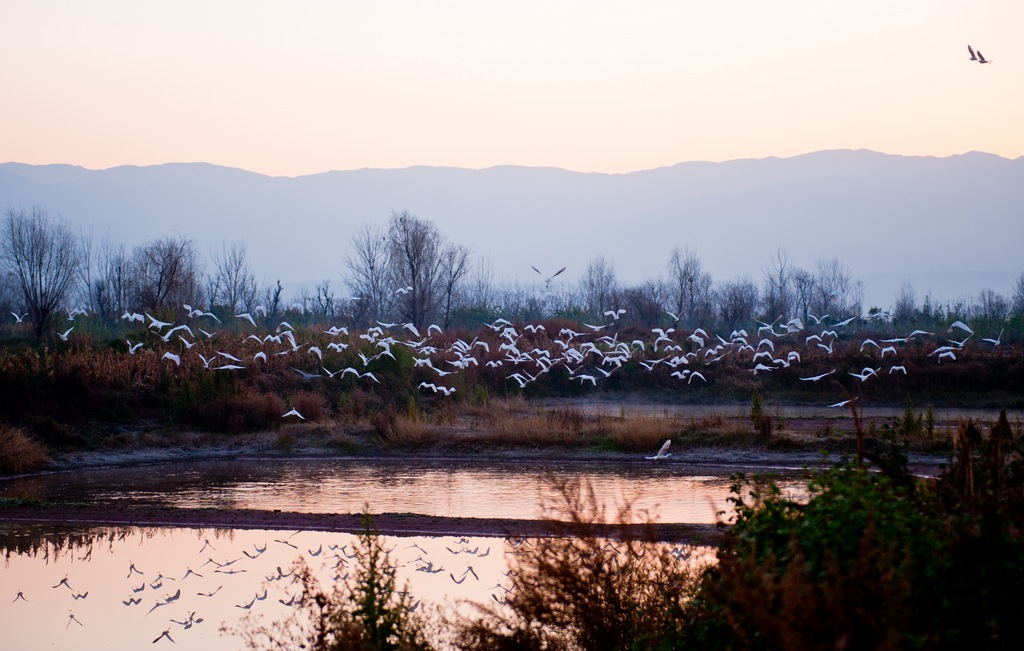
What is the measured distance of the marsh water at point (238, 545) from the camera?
970 centimetres

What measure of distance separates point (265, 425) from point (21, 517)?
11.6 meters

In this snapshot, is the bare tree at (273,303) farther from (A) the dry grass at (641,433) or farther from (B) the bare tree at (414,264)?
(A) the dry grass at (641,433)

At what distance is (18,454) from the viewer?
2089 centimetres

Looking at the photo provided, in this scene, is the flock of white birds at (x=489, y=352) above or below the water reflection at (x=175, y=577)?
above

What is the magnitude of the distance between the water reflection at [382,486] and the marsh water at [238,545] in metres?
0.04

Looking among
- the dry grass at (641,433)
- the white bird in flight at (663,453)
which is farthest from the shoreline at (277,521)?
the dry grass at (641,433)

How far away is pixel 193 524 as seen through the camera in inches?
572

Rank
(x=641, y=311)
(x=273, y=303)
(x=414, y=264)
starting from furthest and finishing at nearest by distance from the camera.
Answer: (x=641, y=311) → (x=273, y=303) → (x=414, y=264)

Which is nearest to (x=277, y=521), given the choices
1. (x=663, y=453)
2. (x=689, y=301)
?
(x=663, y=453)

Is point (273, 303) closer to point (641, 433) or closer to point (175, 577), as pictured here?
point (641, 433)

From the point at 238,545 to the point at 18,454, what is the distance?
406 inches

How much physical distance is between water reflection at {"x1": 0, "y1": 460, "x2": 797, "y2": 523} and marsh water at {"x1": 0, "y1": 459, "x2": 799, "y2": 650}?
0.04 m

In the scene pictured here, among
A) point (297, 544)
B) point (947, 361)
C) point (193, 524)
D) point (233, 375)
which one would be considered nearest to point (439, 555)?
point (297, 544)

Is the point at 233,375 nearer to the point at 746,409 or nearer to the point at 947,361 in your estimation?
the point at 746,409
